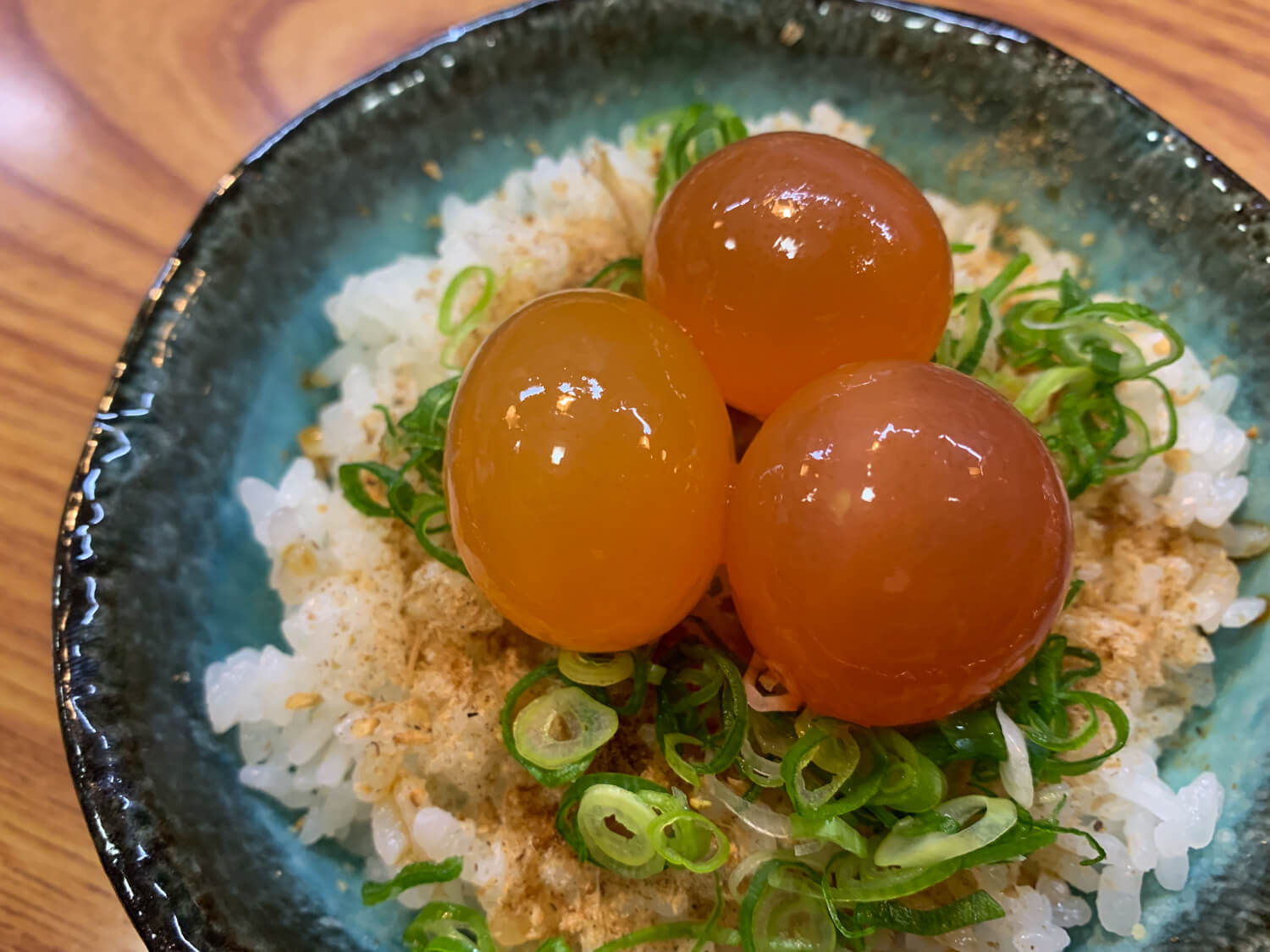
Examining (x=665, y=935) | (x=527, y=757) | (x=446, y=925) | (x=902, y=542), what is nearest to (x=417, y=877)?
(x=446, y=925)

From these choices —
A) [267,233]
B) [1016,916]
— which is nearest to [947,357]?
[1016,916]

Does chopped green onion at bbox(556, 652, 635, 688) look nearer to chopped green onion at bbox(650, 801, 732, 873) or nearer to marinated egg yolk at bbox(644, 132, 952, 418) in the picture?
chopped green onion at bbox(650, 801, 732, 873)

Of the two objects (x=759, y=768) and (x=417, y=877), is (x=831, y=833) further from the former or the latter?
(x=417, y=877)

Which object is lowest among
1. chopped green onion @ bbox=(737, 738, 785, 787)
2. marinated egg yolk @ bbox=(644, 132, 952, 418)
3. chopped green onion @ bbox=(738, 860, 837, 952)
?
chopped green onion @ bbox=(738, 860, 837, 952)

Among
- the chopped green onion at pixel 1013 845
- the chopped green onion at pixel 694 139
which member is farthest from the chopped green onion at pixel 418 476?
the chopped green onion at pixel 1013 845

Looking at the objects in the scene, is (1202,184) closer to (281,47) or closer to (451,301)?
(451,301)

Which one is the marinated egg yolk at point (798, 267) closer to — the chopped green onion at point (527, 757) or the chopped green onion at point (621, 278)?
the chopped green onion at point (621, 278)

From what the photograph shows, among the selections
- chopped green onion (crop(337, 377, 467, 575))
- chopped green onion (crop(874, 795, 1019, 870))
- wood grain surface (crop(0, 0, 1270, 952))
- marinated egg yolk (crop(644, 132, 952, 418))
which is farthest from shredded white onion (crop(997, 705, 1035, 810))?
wood grain surface (crop(0, 0, 1270, 952))
